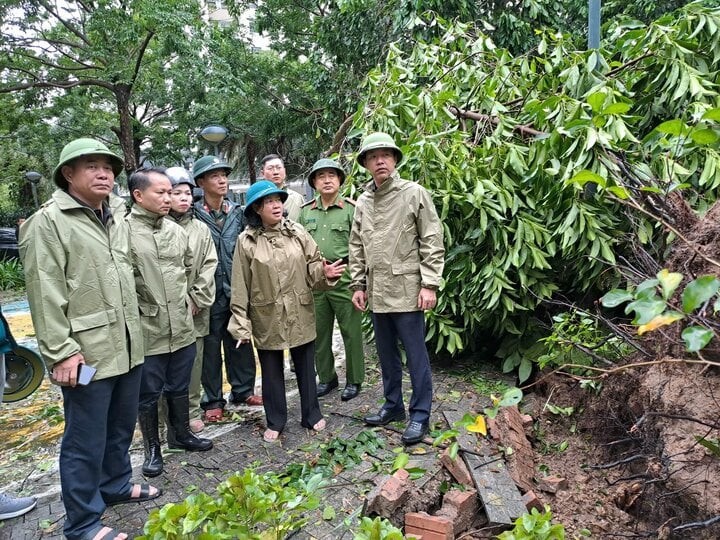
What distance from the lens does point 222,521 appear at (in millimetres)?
1892

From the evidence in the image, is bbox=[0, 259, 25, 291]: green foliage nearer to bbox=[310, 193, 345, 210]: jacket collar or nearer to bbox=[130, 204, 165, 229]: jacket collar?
bbox=[310, 193, 345, 210]: jacket collar

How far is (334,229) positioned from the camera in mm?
4281

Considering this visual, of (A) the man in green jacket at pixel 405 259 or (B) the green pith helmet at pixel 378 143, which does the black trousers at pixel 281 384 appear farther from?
(B) the green pith helmet at pixel 378 143

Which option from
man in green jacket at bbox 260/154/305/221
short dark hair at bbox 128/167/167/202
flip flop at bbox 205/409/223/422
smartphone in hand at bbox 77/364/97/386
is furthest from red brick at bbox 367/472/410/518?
man in green jacket at bbox 260/154/305/221

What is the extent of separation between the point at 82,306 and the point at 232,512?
1.27 metres

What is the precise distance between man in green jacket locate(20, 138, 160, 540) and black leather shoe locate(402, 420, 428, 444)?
1.70 metres

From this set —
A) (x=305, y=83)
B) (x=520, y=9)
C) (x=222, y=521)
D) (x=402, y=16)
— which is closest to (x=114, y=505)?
(x=222, y=521)

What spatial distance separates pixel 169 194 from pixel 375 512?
2200mm

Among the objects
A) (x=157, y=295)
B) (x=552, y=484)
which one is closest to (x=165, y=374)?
(x=157, y=295)

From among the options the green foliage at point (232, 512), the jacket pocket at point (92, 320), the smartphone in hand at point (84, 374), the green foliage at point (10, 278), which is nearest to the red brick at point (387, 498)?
the green foliage at point (232, 512)

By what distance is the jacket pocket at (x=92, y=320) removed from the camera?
248cm

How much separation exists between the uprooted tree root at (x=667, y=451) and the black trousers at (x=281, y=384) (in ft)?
6.26

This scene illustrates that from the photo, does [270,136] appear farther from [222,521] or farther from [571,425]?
[222,521]

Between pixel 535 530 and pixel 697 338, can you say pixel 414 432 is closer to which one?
pixel 535 530
